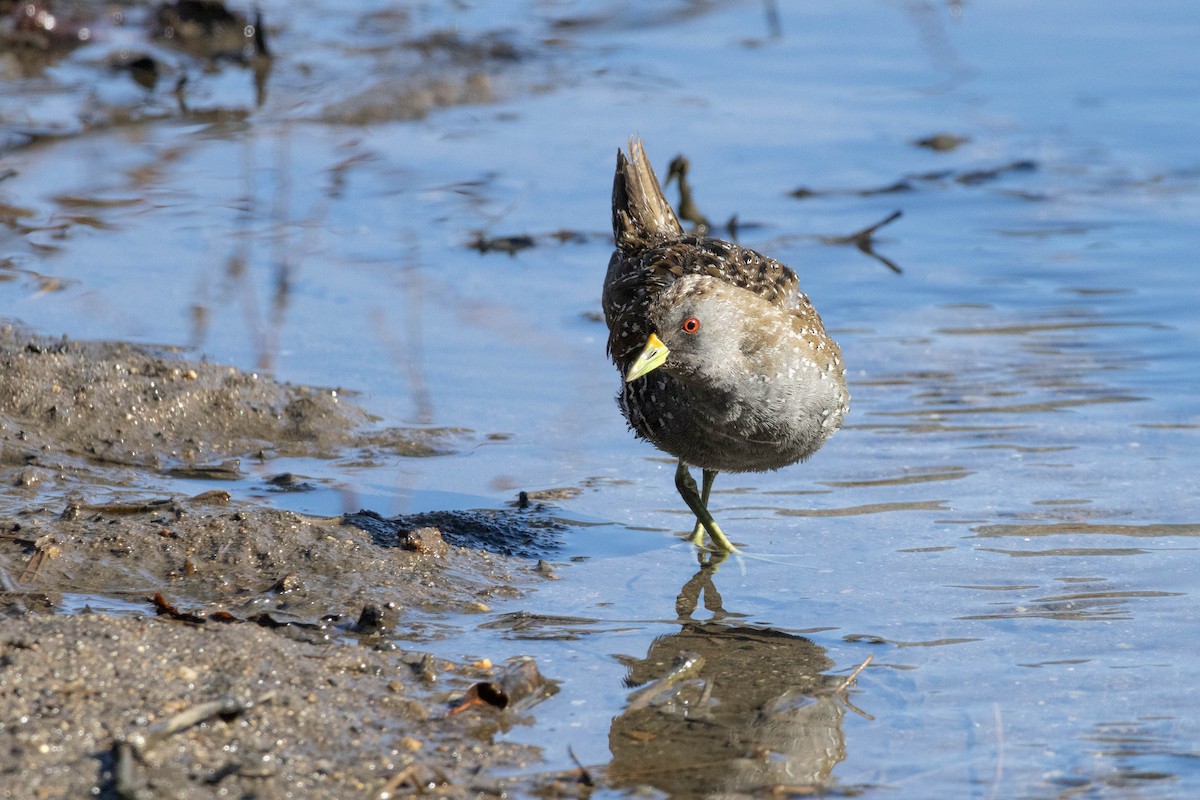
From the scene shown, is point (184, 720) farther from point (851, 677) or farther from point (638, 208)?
point (638, 208)

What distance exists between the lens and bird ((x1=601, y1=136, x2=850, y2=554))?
4.98 metres

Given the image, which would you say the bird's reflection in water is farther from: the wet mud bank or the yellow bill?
the yellow bill

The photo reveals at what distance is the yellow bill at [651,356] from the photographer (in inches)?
190

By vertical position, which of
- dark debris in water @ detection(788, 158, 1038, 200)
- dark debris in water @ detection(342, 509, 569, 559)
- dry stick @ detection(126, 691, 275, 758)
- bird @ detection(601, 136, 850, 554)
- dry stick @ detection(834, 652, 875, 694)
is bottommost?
dark debris in water @ detection(342, 509, 569, 559)

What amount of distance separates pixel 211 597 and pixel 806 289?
13.7 ft

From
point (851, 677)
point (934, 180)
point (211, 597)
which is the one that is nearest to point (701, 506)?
point (851, 677)

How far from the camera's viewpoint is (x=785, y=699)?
418cm

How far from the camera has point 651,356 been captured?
4887 millimetres

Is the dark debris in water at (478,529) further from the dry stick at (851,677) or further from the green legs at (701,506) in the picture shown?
the dry stick at (851,677)

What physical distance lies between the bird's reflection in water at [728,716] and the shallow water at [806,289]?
0.05 ft

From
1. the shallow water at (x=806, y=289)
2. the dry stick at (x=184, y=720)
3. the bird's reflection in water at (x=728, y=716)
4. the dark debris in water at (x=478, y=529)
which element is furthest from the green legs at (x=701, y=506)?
the dry stick at (x=184, y=720)

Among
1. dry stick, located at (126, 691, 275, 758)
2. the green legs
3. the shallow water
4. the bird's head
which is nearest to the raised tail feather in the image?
the shallow water

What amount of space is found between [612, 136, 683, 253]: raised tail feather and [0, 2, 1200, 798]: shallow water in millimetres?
741

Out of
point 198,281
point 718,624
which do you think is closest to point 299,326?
point 198,281
